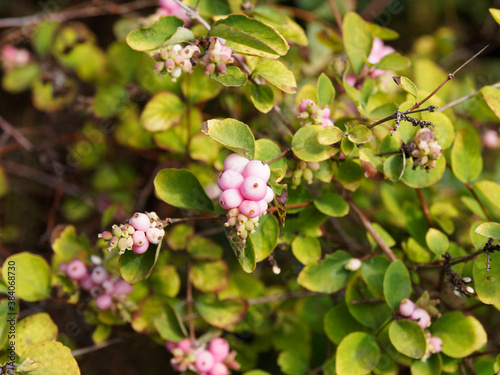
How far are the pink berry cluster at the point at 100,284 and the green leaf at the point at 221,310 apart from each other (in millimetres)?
236

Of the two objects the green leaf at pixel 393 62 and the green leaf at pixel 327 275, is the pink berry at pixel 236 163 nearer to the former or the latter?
the green leaf at pixel 327 275

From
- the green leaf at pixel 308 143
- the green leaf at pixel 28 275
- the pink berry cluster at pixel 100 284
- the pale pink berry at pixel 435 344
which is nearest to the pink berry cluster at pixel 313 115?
the green leaf at pixel 308 143

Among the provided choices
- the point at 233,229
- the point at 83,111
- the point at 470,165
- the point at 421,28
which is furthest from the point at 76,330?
the point at 421,28

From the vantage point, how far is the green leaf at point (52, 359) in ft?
3.43

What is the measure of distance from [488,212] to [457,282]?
0.45 metres

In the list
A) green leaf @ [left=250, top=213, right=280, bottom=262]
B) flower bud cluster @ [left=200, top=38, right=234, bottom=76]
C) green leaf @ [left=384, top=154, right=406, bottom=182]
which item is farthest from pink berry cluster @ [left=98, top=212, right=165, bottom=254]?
green leaf @ [left=384, top=154, right=406, bottom=182]

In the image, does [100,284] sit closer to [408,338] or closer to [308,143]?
[308,143]

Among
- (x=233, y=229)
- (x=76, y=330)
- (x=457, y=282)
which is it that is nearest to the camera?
(x=233, y=229)

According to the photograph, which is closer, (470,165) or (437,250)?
(437,250)

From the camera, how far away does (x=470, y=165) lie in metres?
1.33

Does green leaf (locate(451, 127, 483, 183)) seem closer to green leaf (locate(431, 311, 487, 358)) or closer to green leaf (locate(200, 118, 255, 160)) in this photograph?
green leaf (locate(431, 311, 487, 358))

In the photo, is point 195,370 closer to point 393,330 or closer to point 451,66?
point 393,330

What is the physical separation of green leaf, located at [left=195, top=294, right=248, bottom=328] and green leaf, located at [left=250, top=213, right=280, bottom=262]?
1.16ft

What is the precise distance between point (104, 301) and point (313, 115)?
0.80 m
